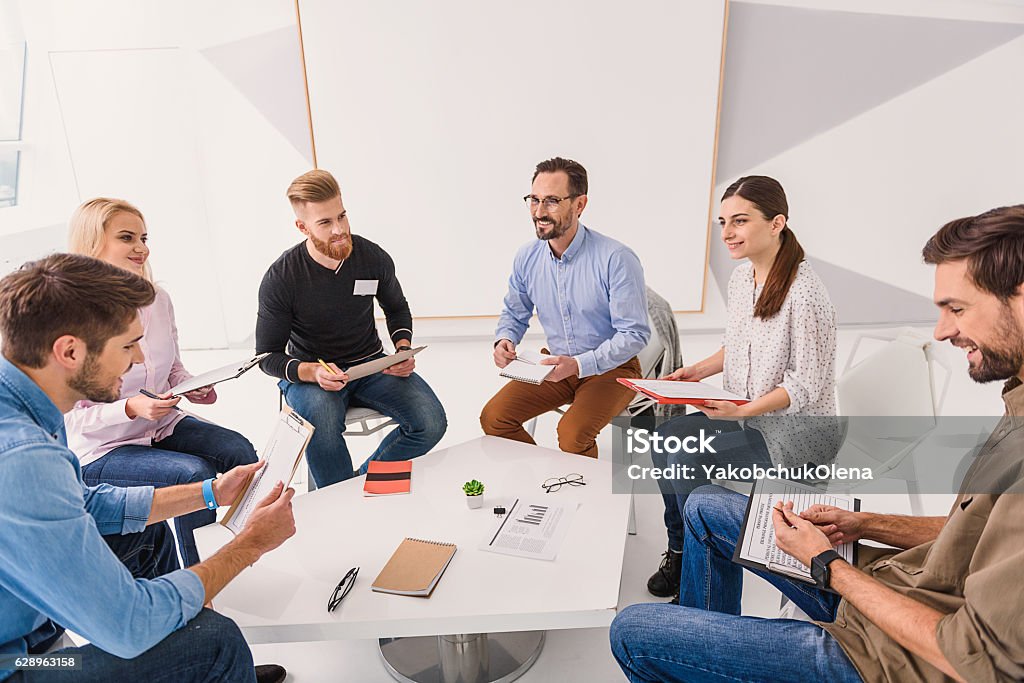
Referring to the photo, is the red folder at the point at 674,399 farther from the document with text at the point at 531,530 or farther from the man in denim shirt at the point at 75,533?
the man in denim shirt at the point at 75,533

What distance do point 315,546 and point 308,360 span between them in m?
1.32

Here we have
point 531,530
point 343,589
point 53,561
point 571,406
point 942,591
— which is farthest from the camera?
point 571,406

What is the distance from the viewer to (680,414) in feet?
9.70

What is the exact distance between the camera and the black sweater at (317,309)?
2.86 metres

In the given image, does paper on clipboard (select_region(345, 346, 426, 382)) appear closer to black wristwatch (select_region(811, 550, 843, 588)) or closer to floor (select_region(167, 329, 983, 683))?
floor (select_region(167, 329, 983, 683))

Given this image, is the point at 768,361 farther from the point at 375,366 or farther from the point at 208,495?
the point at 208,495

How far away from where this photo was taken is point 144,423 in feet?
7.97


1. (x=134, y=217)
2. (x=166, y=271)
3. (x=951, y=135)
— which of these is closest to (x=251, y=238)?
(x=166, y=271)

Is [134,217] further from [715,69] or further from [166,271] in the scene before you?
[715,69]

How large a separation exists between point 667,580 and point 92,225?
243cm

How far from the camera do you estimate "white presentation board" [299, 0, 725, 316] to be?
4543 millimetres

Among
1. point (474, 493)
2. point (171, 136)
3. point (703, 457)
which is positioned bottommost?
point (703, 457)

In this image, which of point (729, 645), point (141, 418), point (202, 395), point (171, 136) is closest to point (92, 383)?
point (141, 418)

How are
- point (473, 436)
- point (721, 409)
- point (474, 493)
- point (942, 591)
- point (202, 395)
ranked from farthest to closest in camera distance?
1. point (473, 436)
2. point (202, 395)
3. point (721, 409)
4. point (474, 493)
5. point (942, 591)
